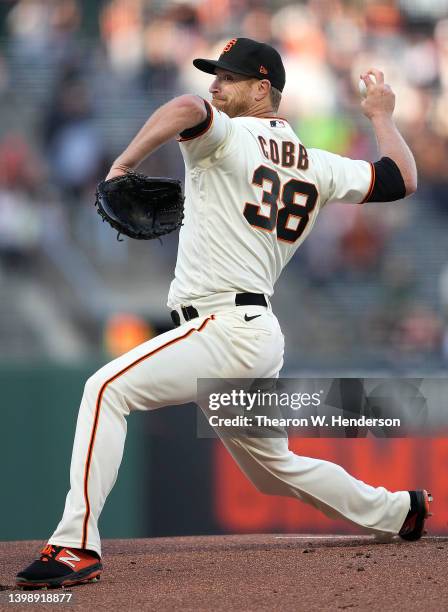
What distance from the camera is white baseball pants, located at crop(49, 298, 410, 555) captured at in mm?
3404

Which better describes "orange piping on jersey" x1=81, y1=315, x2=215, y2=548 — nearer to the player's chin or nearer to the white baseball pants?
the white baseball pants

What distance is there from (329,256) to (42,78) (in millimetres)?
3096

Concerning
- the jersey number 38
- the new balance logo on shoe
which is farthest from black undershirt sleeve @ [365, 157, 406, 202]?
the new balance logo on shoe

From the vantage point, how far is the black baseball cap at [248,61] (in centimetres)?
380

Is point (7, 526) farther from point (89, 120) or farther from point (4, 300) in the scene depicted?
point (89, 120)

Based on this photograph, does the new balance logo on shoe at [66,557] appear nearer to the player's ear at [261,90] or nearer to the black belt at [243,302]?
the black belt at [243,302]

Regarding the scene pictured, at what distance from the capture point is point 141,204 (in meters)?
3.52

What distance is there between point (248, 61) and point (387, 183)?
2.15 ft

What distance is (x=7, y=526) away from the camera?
6.74 meters

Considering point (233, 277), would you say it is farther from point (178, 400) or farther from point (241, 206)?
point (178, 400)

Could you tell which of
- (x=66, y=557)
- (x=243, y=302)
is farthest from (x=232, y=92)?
(x=66, y=557)

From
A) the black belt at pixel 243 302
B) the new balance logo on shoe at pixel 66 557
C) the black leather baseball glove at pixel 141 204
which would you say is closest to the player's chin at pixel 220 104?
the black leather baseball glove at pixel 141 204

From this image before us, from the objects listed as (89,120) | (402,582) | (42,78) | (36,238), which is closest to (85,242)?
(36,238)

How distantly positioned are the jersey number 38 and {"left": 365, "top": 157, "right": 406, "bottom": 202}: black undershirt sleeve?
0.25 meters
